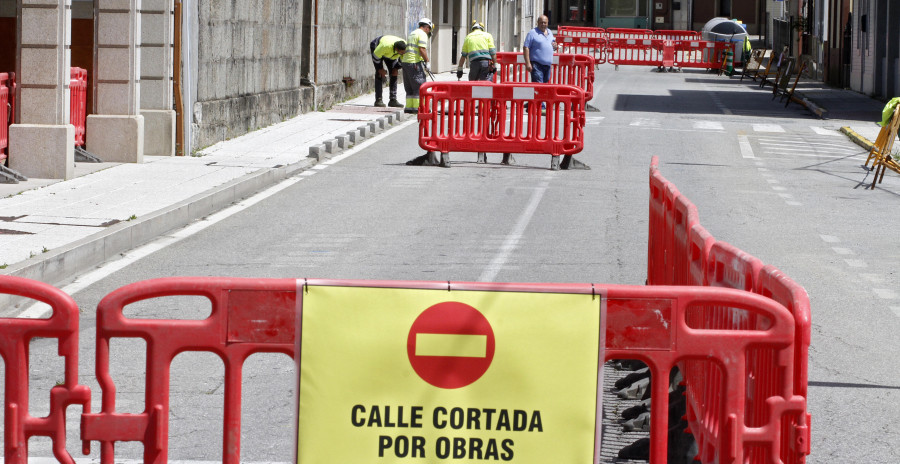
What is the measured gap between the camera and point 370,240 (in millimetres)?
11820

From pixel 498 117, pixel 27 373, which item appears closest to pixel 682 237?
pixel 27 373

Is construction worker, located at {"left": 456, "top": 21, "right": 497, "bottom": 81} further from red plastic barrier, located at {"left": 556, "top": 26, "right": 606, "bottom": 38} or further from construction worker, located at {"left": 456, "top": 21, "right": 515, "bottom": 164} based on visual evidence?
red plastic barrier, located at {"left": 556, "top": 26, "right": 606, "bottom": 38}

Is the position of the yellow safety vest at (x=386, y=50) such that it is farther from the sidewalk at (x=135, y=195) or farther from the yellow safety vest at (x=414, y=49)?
the sidewalk at (x=135, y=195)

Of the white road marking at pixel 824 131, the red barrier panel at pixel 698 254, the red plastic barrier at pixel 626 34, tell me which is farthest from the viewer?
the red plastic barrier at pixel 626 34

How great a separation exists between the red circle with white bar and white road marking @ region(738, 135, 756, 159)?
16566 millimetres

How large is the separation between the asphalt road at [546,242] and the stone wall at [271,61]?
7.84 feet

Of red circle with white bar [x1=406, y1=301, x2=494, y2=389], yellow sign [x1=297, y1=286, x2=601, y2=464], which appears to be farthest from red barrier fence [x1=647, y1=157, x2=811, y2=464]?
red circle with white bar [x1=406, y1=301, x2=494, y2=389]

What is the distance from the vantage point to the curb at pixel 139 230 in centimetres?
947

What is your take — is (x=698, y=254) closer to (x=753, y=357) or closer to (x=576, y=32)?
(x=753, y=357)

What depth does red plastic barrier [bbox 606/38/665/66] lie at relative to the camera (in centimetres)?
5706

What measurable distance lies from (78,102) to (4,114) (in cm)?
192

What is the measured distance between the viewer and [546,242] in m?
11.8

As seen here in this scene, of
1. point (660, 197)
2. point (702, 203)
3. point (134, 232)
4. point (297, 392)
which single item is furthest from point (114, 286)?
point (702, 203)

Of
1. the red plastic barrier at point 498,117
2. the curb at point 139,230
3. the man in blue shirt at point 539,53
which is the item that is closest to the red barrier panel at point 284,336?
the curb at point 139,230
